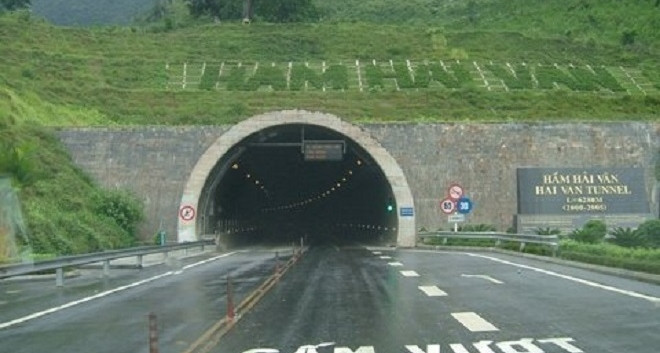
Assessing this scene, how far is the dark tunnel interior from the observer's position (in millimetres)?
52156

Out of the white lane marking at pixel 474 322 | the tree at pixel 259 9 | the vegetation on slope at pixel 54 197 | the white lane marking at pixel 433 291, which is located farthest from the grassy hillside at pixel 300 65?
the white lane marking at pixel 474 322

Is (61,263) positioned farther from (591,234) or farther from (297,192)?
(297,192)

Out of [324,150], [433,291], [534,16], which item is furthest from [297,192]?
[433,291]

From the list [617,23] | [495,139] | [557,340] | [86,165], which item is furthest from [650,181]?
[617,23]

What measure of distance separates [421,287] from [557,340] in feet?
29.2

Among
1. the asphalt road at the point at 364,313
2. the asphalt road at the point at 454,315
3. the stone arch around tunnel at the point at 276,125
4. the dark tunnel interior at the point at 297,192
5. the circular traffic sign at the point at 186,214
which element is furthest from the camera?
the dark tunnel interior at the point at 297,192

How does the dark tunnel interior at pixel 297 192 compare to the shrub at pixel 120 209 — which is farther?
the dark tunnel interior at pixel 297 192

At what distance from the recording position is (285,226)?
94000 mm

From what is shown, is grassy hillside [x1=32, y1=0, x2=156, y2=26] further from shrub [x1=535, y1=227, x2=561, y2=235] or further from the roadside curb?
the roadside curb

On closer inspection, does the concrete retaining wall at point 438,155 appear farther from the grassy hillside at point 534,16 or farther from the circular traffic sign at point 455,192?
the grassy hillside at point 534,16

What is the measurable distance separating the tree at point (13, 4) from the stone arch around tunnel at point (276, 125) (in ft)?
272

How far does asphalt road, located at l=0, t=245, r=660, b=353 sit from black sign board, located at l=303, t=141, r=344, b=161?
2469 centimetres

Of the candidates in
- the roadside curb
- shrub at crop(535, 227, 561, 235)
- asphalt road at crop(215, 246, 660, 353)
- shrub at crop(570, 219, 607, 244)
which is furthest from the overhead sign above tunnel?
asphalt road at crop(215, 246, 660, 353)

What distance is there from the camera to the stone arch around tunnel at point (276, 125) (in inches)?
1913
